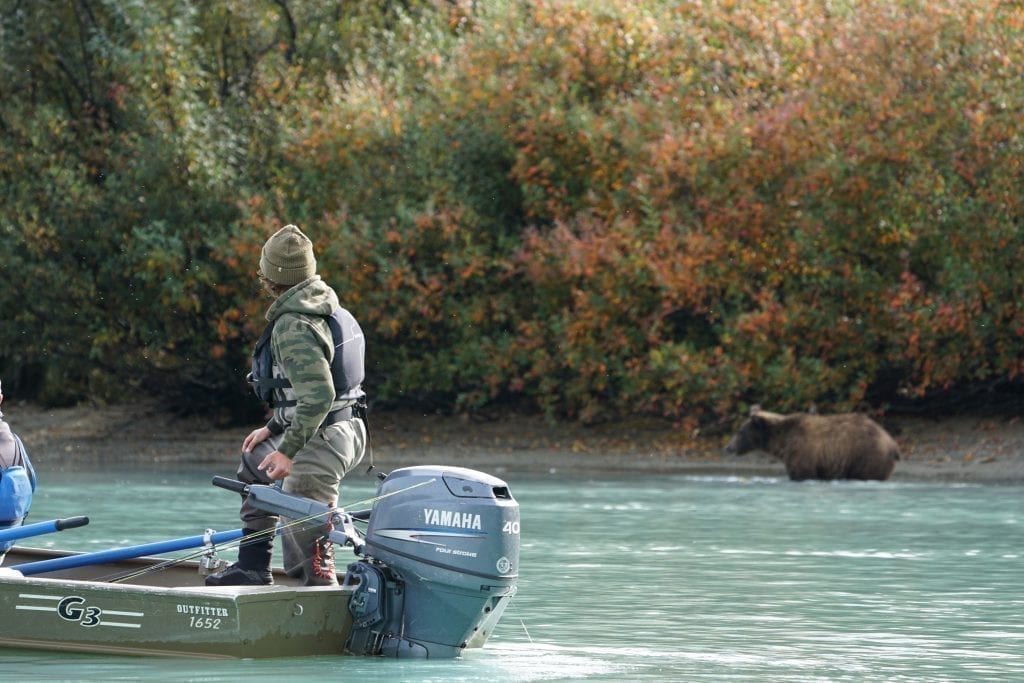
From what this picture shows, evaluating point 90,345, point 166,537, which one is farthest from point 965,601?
point 90,345

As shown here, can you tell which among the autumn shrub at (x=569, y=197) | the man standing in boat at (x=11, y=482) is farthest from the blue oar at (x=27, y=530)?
the autumn shrub at (x=569, y=197)

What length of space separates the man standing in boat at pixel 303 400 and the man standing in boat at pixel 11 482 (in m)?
1.17

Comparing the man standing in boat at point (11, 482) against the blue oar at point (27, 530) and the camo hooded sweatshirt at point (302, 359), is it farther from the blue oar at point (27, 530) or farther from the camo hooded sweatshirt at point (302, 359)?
the camo hooded sweatshirt at point (302, 359)

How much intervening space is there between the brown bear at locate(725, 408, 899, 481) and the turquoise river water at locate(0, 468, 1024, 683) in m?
0.37

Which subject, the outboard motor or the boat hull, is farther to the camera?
the boat hull

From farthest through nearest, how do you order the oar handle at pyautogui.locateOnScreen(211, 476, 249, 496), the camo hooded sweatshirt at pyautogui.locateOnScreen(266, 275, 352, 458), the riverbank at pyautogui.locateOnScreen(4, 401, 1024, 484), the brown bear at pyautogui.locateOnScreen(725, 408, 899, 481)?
1. the riverbank at pyautogui.locateOnScreen(4, 401, 1024, 484)
2. the brown bear at pyautogui.locateOnScreen(725, 408, 899, 481)
3. the oar handle at pyautogui.locateOnScreen(211, 476, 249, 496)
4. the camo hooded sweatshirt at pyautogui.locateOnScreen(266, 275, 352, 458)

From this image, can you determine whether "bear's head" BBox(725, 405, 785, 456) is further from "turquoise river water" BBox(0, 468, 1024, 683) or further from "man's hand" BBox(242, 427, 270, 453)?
"man's hand" BBox(242, 427, 270, 453)

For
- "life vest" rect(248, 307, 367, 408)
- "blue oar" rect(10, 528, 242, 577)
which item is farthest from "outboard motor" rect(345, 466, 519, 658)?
"blue oar" rect(10, 528, 242, 577)

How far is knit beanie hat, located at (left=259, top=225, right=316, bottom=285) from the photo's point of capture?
1020 cm

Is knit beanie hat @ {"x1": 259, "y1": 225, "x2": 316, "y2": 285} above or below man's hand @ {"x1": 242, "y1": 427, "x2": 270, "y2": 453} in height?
above

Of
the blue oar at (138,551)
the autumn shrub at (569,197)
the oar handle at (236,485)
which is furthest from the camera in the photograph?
the autumn shrub at (569,197)

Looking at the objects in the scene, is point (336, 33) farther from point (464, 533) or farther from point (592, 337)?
point (464, 533)

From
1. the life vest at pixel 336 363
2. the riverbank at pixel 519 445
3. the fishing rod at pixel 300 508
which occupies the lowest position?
the riverbank at pixel 519 445

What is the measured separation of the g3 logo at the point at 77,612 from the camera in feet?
34.0
